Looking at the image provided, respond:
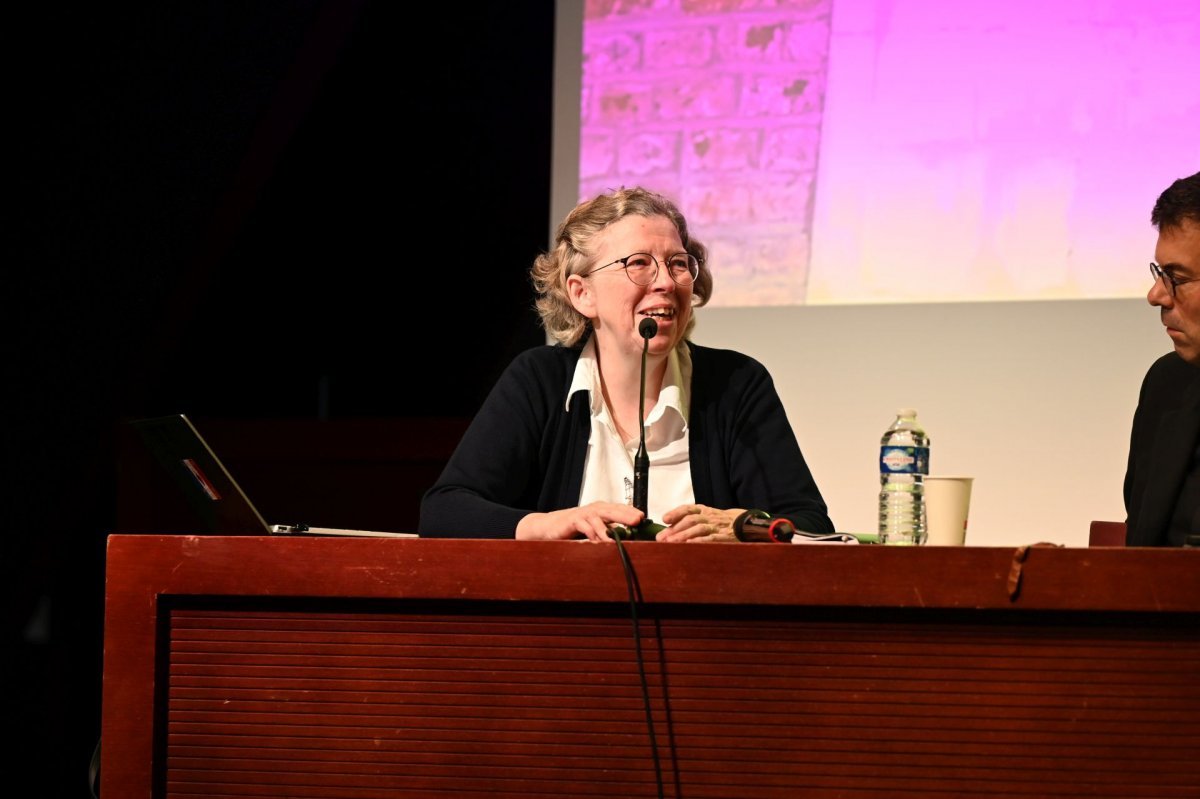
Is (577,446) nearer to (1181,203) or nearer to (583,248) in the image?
(583,248)

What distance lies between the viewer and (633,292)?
1.96m

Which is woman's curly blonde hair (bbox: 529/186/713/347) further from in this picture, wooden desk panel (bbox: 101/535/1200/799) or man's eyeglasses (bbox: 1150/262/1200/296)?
wooden desk panel (bbox: 101/535/1200/799)

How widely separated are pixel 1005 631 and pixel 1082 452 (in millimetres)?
1866

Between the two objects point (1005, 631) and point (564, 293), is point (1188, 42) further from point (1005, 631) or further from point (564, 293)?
point (1005, 631)

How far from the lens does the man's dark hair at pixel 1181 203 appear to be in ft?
5.85

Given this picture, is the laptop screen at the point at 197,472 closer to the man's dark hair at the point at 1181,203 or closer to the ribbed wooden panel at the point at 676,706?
the ribbed wooden panel at the point at 676,706

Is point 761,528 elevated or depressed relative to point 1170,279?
depressed

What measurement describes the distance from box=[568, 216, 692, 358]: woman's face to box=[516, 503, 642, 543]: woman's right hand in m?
0.48

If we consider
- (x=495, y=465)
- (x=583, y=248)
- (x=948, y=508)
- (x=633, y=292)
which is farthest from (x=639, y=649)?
(x=583, y=248)

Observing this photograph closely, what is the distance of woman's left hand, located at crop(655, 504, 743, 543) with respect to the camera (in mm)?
1436

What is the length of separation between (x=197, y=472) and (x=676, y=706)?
686mm

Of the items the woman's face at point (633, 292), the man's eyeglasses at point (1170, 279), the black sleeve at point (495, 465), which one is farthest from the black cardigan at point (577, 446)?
the man's eyeglasses at point (1170, 279)

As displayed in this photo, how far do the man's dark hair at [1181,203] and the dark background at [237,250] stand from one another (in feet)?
6.87

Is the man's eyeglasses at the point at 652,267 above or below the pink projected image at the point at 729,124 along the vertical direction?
below
